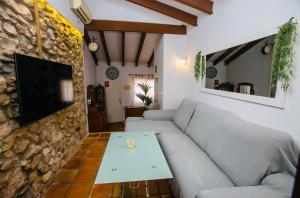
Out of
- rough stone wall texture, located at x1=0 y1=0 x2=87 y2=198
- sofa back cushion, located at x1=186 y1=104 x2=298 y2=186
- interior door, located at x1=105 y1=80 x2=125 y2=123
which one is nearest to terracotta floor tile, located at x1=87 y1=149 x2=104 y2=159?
rough stone wall texture, located at x1=0 y1=0 x2=87 y2=198

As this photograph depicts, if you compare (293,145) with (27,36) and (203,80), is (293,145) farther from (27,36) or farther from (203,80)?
(27,36)


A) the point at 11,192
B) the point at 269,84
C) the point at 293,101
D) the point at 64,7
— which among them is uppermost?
the point at 64,7

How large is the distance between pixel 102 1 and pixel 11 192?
3.41 meters

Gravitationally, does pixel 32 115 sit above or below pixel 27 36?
below

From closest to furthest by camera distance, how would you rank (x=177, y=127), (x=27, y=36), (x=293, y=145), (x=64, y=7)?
(x=293, y=145) < (x=27, y=36) < (x=64, y=7) < (x=177, y=127)

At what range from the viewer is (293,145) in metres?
1.26

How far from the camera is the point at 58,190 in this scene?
6.12 feet

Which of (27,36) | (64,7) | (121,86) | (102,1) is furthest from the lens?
(121,86)

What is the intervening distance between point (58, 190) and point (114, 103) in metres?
4.46

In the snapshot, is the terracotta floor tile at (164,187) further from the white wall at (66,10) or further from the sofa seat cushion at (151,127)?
the white wall at (66,10)

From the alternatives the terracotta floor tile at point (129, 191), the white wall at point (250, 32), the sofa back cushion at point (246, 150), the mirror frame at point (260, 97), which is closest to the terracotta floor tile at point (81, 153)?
the terracotta floor tile at point (129, 191)

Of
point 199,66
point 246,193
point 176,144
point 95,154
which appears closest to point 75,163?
point 95,154

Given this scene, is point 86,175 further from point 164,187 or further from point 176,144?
point 176,144

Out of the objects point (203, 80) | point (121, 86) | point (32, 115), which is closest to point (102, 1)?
point (203, 80)
